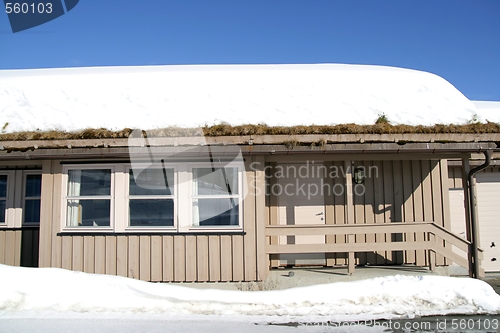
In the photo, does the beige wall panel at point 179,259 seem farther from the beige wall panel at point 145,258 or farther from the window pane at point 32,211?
the window pane at point 32,211

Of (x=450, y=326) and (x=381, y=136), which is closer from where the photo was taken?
(x=450, y=326)

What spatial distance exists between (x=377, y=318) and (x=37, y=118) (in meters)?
7.54

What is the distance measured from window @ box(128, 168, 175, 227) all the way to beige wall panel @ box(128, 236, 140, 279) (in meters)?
0.29

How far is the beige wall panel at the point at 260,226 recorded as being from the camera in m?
7.52

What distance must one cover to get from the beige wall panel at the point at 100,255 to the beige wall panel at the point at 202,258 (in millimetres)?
1683

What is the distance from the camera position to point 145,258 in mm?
7633

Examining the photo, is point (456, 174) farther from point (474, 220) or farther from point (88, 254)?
point (88, 254)

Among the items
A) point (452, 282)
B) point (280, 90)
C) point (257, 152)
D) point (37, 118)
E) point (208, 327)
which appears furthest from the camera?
point (280, 90)

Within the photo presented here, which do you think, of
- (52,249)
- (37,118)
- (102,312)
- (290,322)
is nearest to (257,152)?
(290,322)

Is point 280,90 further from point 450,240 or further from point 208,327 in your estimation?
point 208,327

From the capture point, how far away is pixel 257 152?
24.7 feet

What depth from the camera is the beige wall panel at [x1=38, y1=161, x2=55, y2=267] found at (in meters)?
7.74

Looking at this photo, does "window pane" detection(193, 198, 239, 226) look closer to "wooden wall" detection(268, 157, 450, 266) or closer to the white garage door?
"wooden wall" detection(268, 157, 450, 266)

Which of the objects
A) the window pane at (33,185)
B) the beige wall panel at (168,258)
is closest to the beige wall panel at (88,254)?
the beige wall panel at (168,258)
